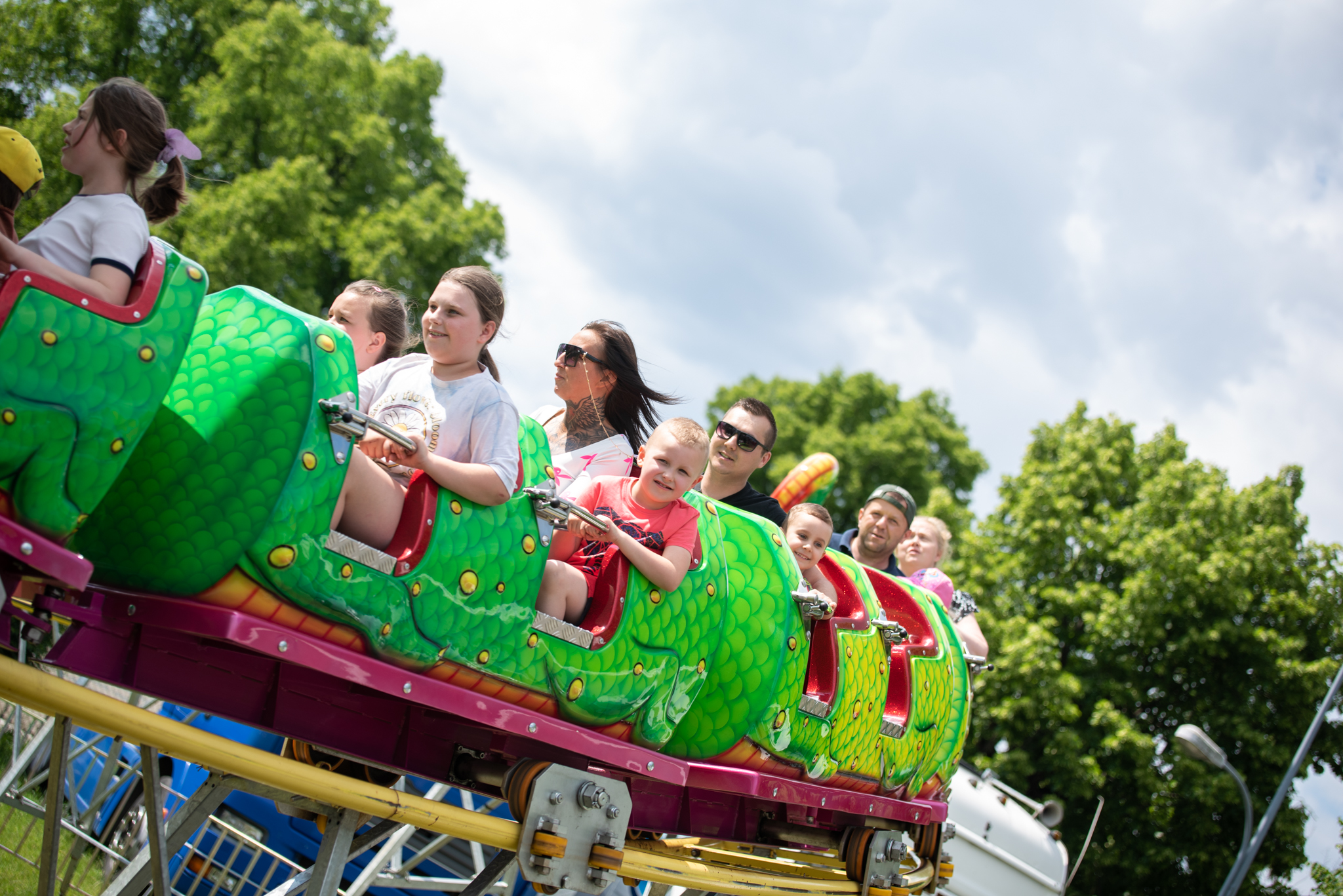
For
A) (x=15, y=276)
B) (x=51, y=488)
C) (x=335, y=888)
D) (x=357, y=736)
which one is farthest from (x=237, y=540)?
(x=335, y=888)

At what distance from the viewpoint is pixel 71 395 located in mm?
1976

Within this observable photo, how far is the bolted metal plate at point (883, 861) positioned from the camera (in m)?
4.68

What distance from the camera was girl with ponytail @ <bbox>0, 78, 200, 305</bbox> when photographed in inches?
82.7

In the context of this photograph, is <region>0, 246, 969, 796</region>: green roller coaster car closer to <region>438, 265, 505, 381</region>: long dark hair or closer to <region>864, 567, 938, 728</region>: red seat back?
<region>438, 265, 505, 381</region>: long dark hair

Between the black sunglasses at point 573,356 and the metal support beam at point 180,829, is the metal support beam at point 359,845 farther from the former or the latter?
the black sunglasses at point 573,356

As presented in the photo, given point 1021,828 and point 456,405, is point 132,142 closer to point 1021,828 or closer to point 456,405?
point 456,405

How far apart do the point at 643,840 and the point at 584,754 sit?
1063mm

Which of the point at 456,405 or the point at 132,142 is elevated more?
the point at 132,142

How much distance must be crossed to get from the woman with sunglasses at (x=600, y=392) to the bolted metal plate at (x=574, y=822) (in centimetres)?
122

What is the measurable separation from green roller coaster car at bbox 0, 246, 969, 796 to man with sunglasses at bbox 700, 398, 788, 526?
898mm

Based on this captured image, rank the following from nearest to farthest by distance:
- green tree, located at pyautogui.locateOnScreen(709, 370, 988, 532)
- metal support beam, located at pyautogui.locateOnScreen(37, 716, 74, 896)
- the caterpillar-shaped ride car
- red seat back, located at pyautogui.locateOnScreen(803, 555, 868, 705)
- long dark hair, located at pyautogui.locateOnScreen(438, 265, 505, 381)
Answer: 1. the caterpillar-shaped ride car
2. metal support beam, located at pyautogui.locateOnScreen(37, 716, 74, 896)
3. long dark hair, located at pyautogui.locateOnScreen(438, 265, 505, 381)
4. red seat back, located at pyautogui.locateOnScreen(803, 555, 868, 705)
5. green tree, located at pyautogui.locateOnScreen(709, 370, 988, 532)

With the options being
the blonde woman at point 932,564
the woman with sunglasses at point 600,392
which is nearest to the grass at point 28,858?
the woman with sunglasses at point 600,392

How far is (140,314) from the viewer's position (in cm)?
207

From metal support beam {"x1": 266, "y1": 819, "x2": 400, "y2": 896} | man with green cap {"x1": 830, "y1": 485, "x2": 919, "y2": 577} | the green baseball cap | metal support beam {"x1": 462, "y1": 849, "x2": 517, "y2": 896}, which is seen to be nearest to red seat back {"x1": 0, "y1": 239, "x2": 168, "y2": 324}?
metal support beam {"x1": 266, "y1": 819, "x2": 400, "y2": 896}
